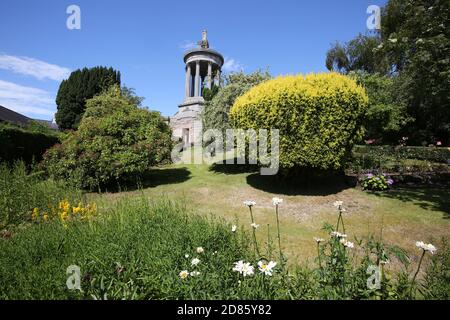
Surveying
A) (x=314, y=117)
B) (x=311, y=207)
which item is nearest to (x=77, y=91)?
(x=314, y=117)

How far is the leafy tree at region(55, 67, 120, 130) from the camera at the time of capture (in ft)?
103

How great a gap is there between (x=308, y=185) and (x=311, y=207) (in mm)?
2178

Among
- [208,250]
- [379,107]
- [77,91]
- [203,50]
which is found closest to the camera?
[208,250]

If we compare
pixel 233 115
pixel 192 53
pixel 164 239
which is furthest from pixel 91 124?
pixel 192 53

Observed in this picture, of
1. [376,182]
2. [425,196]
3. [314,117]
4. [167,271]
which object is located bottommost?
[425,196]

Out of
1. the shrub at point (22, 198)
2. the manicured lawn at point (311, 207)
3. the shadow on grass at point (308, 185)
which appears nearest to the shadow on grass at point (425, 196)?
the manicured lawn at point (311, 207)

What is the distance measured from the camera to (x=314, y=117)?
326 inches

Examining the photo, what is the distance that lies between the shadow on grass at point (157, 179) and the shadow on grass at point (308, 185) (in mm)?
3533

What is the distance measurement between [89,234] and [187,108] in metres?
36.3

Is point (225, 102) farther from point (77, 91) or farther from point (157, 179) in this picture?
point (77, 91)

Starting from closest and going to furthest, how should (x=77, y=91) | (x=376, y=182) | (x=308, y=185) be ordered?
(x=376, y=182) < (x=308, y=185) < (x=77, y=91)

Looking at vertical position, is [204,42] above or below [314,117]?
above

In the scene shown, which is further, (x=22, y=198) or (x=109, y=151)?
(x=109, y=151)
